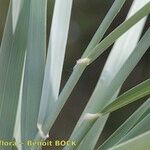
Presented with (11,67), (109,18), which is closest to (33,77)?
(11,67)

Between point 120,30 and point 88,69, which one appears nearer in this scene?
point 120,30

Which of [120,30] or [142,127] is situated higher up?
[120,30]

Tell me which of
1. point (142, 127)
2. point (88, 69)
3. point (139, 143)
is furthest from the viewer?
point (88, 69)

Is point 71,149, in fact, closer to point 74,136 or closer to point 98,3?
point 74,136

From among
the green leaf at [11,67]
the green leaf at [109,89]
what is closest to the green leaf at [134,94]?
the green leaf at [109,89]

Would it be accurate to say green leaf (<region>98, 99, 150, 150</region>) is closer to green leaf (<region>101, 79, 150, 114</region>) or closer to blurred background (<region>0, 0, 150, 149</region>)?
green leaf (<region>101, 79, 150, 114</region>)

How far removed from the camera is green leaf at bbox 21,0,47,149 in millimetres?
398

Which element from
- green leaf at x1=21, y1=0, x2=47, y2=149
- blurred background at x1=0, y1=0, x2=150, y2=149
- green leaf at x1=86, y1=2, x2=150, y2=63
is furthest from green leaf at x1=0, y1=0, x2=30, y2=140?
blurred background at x1=0, y1=0, x2=150, y2=149

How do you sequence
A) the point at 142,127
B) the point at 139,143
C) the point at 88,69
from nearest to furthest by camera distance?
the point at 139,143 → the point at 142,127 → the point at 88,69

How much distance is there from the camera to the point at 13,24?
0.39 m

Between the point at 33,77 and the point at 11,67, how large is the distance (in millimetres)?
29

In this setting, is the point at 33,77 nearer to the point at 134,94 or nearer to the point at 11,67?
the point at 11,67

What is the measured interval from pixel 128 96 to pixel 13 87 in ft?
0.55

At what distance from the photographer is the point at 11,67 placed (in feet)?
1.33
